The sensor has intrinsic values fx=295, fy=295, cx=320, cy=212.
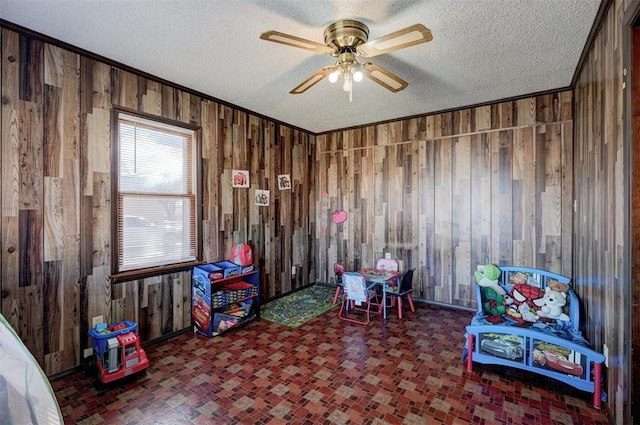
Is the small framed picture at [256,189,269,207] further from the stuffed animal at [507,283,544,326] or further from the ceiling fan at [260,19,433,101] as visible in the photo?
the stuffed animal at [507,283,544,326]

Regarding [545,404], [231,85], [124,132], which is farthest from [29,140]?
[545,404]

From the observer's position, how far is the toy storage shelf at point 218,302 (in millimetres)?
3373

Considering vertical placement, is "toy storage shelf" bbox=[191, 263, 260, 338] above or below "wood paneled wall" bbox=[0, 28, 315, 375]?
below

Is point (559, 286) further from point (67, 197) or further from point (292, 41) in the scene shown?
point (67, 197)

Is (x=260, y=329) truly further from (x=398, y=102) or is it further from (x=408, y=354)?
(x=398, y=102)

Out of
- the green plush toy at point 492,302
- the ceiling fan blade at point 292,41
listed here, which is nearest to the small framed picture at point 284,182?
the ceiling fan blade at point 292,41

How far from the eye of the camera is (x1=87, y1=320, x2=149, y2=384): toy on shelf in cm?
245

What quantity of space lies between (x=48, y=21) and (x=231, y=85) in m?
1.58

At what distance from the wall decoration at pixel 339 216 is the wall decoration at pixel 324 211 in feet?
0.53

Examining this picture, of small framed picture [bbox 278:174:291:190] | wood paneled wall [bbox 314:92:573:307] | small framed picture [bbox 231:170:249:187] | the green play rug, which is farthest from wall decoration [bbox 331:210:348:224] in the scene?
small framed picture [bbox 231:170:249:187]

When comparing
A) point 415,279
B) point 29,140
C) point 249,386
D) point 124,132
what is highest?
point 124,132

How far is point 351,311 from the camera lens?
4.18 metres

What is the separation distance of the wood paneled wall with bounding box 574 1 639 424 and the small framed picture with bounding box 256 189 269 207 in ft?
12.5

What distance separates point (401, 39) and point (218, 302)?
3.18 m
